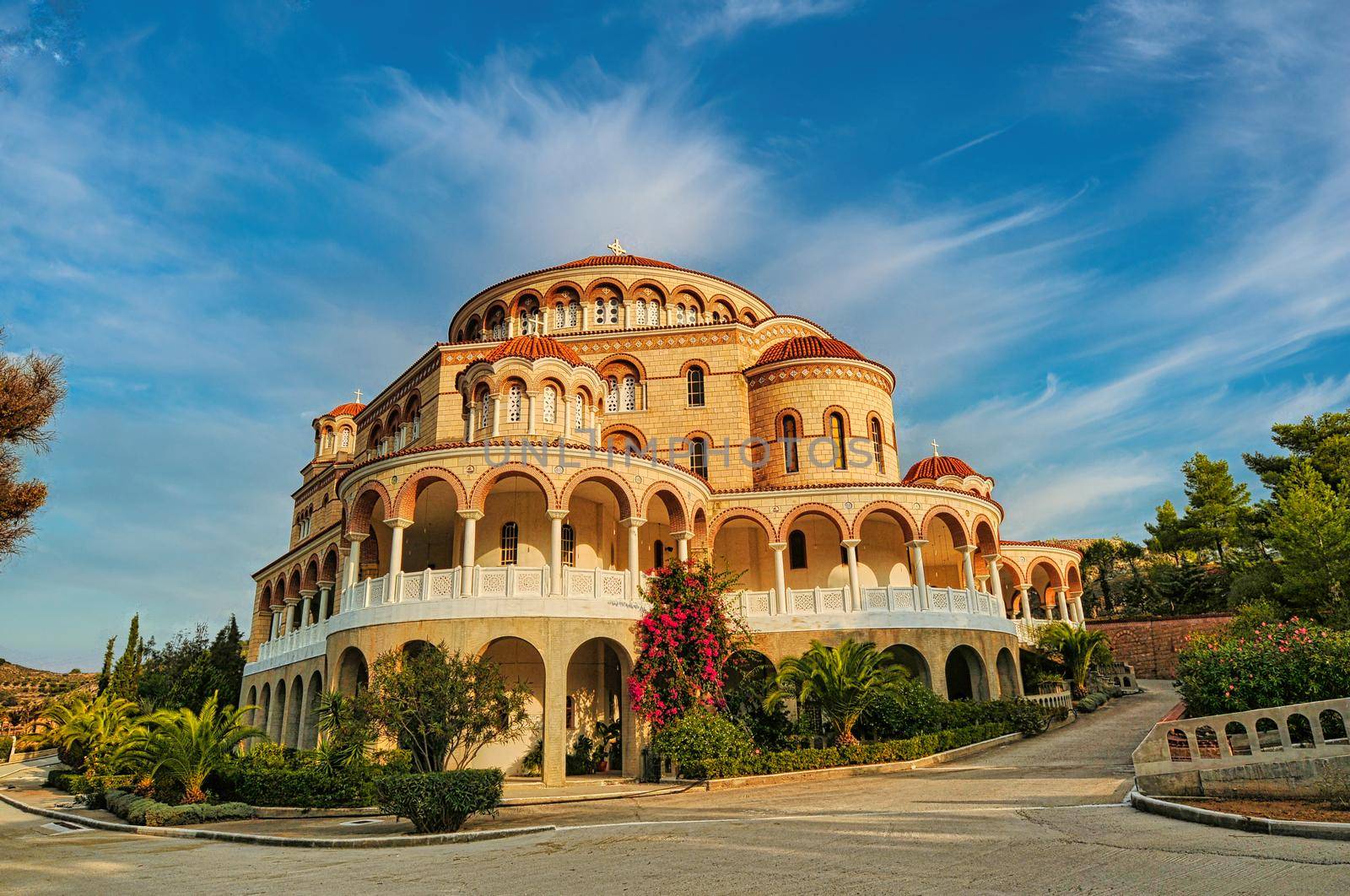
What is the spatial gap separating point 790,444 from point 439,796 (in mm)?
18335

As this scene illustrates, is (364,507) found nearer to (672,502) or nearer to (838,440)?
(672,502)

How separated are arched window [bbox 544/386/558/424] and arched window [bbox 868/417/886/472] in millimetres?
11055

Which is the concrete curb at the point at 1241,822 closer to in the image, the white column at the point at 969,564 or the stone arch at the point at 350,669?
the white column at the point at 969,564

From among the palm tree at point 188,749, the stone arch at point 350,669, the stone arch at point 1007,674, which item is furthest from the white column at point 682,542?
the palm tree at point 188,749

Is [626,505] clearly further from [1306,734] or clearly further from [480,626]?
[1306,734]

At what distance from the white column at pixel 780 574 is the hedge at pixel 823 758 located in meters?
5.62

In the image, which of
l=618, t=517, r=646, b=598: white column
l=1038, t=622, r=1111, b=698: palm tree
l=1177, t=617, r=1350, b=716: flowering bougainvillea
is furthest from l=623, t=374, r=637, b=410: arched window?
l=1177, t=617, r=1350, b=716: flowering bougainvillea

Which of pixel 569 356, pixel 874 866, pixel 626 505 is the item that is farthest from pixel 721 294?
pixel 874 866

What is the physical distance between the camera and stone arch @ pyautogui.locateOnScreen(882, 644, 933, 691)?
2373cm

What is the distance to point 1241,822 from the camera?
9.30 m

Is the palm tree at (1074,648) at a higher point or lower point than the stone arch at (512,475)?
lower

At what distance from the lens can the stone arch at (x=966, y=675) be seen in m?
24.9

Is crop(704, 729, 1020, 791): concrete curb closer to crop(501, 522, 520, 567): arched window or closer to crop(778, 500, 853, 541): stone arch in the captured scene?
crop(778, 500, 853, 541): stone arch

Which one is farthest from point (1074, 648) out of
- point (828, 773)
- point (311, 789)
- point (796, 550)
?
point (311, 789)
